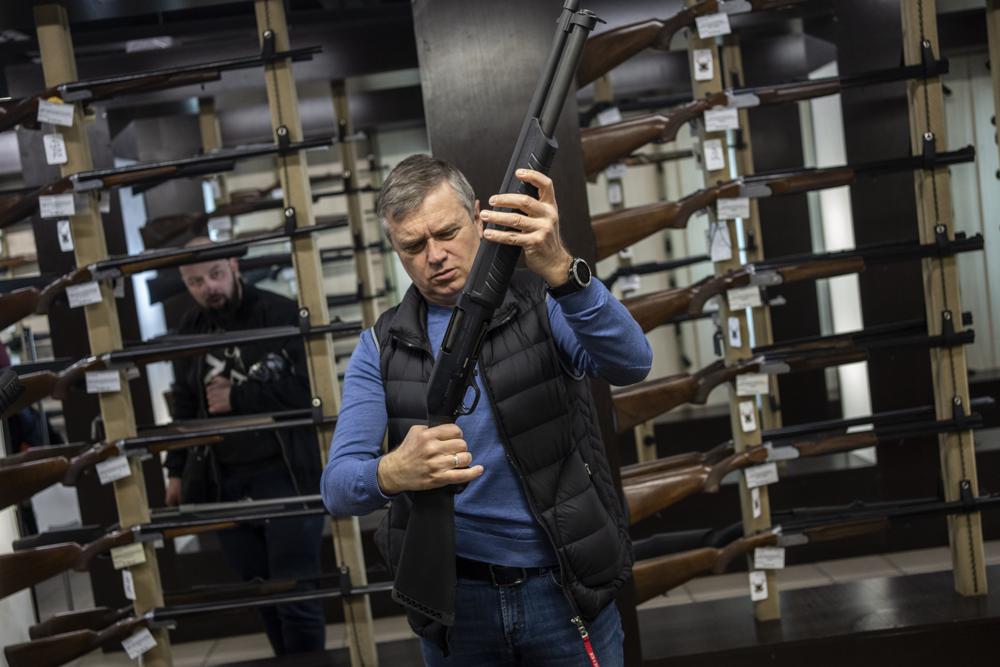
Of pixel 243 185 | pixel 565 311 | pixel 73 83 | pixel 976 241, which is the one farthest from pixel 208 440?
pixel 243 185

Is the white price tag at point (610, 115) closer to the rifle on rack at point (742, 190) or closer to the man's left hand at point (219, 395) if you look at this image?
the rifle on rack at point (742, 190)

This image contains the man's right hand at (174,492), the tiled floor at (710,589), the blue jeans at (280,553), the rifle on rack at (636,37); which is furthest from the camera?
the tiled floor at (710,589)

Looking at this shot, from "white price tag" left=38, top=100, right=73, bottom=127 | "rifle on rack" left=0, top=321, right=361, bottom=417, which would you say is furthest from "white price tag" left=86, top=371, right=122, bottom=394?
"white price tag" left=38, top=100, right=73, bottom=127

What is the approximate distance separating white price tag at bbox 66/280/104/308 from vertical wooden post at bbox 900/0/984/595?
107 inches

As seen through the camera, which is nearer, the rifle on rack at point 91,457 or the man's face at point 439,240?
the man's face at point 439,240

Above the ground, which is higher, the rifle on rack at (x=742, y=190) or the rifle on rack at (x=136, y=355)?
the rifle on rack at (x=742, y=190)

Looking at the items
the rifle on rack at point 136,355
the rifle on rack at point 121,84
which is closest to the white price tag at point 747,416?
the rifle on rack at point 136,355

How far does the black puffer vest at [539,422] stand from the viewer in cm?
196

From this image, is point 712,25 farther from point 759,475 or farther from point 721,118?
point 759,475

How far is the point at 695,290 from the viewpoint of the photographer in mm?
3357

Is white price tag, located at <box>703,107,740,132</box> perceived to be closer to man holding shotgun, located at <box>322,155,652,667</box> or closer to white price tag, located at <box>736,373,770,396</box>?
white price tag, located at <box>736,373,770,396</box>

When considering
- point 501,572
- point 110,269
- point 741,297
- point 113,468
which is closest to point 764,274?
point 741,297

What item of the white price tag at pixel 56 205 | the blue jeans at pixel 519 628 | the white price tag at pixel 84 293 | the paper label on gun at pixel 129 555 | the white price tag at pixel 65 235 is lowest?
the paper label on gun at pixel 129 555

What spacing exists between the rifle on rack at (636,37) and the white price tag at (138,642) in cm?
229
